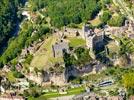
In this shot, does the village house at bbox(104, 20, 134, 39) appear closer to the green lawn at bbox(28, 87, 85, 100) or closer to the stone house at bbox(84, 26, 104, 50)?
the stone house at bbox(84, 26, 104, 50)

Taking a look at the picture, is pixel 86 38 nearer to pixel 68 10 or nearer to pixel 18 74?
pixel 18 74

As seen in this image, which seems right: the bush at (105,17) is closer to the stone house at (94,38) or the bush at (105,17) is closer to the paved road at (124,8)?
the paved road at (124,8)

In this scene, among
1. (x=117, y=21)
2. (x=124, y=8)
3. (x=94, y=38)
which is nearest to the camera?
(x=94, y=38)

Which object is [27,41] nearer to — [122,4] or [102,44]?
[102,44]

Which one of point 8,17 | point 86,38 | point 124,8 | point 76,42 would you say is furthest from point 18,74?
point 8,17

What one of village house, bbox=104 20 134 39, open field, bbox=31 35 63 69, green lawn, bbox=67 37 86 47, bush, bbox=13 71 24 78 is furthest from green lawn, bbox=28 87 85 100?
village house, bbox=104 20 134 39

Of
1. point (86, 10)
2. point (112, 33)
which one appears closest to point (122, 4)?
point (86, 10)

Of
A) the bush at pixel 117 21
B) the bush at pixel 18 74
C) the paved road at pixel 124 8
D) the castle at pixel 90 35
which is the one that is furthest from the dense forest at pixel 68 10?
the bush at pixel 18 74

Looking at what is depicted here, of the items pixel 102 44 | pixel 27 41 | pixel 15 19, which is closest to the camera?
pixel 102 44

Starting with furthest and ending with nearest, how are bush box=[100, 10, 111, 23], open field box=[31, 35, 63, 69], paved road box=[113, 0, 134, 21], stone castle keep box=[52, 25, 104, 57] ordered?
paved road box=[113, 0, 134, 21], bush box=[100, 10, 111, 23], stone castle keep box=[52, 25, 104, 57], open field box=[31, 35, 63, 69]

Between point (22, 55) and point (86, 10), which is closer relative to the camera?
point (22, 55)

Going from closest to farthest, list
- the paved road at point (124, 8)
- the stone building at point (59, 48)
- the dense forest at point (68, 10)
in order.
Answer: the stone building at point (59, 48), the paved road at point (124, 8), the dense forest at point (68, 10)
